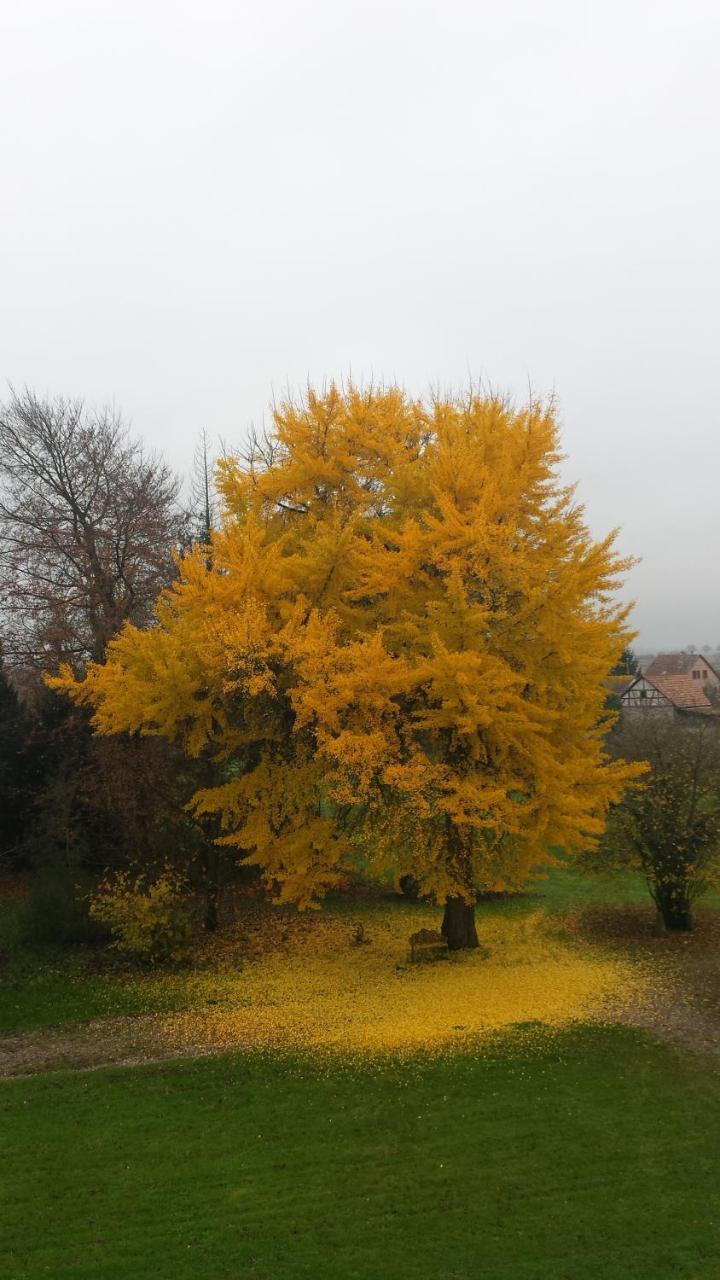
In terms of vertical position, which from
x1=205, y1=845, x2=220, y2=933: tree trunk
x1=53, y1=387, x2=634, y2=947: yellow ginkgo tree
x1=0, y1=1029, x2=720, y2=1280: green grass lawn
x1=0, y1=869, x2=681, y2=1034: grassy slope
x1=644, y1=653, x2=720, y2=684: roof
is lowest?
x1=0, y1=1029, x2=720, y2=1280: green grass lawn

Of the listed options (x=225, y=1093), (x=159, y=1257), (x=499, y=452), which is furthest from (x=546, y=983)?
(x=499, y=452)

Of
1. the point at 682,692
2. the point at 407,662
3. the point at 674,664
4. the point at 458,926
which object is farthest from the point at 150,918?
the point at 674,664

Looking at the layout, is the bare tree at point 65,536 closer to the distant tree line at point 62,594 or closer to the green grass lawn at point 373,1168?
the distant tree line at point 62,594

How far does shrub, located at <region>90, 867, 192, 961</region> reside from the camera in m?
13.4

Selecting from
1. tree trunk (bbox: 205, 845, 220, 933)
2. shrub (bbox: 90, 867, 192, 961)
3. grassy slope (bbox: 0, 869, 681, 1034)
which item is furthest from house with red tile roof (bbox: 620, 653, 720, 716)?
grassy slope (bbox: 0, 869, 681, 1034)

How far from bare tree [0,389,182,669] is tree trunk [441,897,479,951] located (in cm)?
1180

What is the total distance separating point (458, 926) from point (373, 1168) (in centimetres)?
669

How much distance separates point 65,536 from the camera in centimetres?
2188

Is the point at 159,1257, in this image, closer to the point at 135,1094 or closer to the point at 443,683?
the point at 135,1094

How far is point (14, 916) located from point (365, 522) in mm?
11125

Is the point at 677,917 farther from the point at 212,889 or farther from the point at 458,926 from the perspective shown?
the point at 212,889

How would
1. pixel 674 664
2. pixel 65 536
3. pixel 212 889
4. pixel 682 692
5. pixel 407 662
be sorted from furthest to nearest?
pixel 674 664
pixel 682 692
pixel 65 536
pixel 212 889
pixel 407 662

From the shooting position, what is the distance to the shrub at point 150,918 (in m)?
13.4

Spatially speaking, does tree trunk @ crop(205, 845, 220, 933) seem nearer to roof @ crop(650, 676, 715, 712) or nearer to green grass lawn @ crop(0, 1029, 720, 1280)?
green grass lawn @ crop(0, 1029, 720, 1280)
